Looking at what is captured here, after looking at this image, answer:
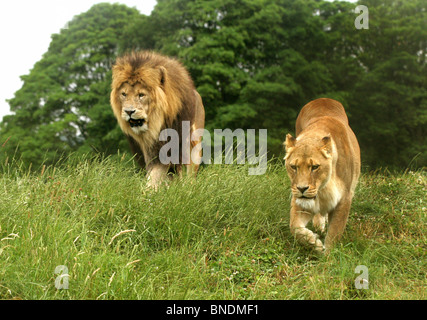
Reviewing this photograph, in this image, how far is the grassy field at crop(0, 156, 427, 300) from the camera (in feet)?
13.2

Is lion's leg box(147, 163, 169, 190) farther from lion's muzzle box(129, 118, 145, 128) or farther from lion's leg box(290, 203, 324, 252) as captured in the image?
lion's leg box(290, 203, 324, 252)

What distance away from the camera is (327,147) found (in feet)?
16.1

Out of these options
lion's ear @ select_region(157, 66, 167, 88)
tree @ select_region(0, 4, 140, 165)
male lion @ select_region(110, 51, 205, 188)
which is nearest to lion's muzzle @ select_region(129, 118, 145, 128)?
male lion @ select_region(110, 51, 205, 188)

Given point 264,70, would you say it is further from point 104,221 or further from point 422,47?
point 104,221

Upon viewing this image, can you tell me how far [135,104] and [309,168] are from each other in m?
2.90

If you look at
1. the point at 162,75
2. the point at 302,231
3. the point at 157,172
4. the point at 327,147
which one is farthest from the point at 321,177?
the point at 162,75

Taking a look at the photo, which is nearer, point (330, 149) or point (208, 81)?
point (330, 149)

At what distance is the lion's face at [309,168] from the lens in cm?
480

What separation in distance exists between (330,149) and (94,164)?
3.31 m

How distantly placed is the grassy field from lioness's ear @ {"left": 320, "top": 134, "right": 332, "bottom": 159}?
100 cm

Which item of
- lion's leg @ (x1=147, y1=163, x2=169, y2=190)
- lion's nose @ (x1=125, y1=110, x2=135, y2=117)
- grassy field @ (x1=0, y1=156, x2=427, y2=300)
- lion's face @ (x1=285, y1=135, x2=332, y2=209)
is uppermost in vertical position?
lion's nose @ (x1=125, y1=110, x2=135, y2=117)

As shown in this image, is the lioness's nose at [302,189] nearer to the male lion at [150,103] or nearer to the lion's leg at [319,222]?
the lion's leg at [319,222]
